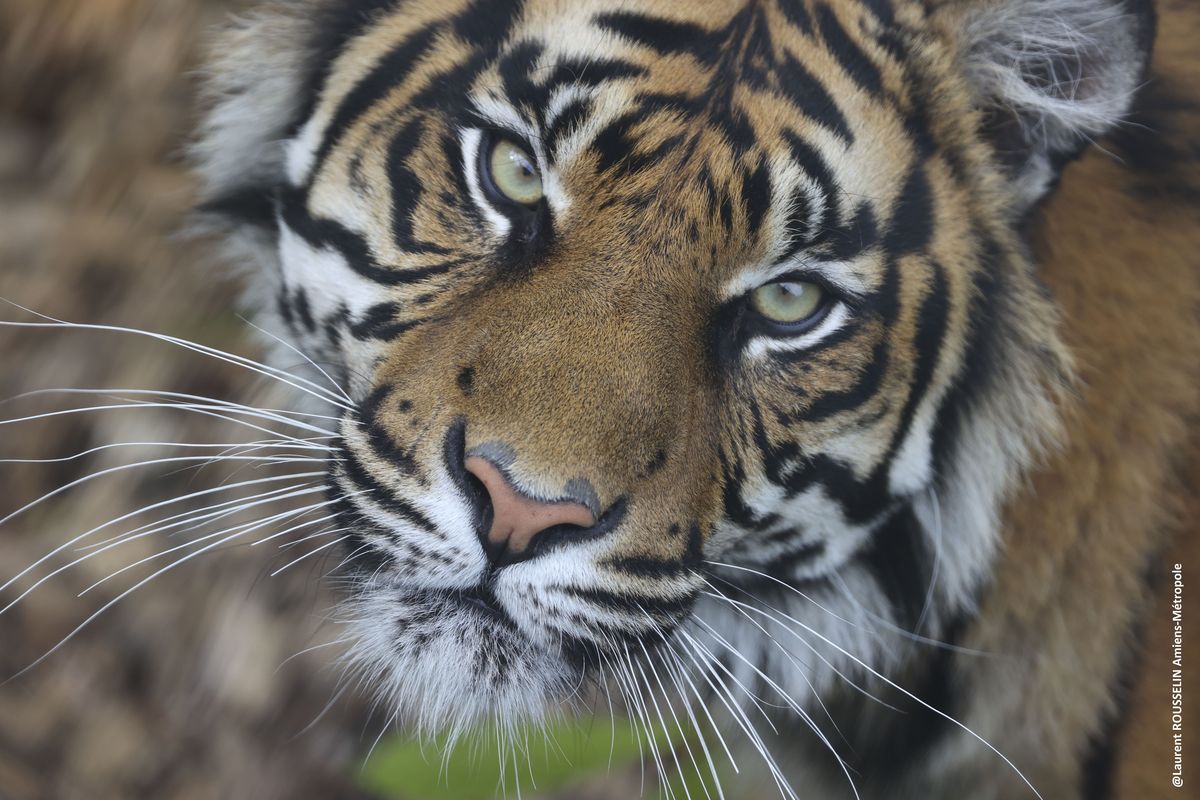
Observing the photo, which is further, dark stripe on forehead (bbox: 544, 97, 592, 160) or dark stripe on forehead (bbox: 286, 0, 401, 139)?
dark stripe on forehead (bbox: 286, 0, 401, 139)

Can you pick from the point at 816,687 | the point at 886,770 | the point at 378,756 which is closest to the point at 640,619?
the point at 816,687

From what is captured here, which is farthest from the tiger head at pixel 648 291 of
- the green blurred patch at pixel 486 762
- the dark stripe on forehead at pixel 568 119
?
the green blurred patch at pixel 486 762

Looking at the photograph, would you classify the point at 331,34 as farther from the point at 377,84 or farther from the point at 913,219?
the point at 913,219

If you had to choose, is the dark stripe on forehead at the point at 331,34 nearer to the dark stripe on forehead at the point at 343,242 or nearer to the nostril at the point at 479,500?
the dark stripe on forehead at the point at 343,242

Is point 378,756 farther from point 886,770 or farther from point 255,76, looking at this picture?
point 255,76

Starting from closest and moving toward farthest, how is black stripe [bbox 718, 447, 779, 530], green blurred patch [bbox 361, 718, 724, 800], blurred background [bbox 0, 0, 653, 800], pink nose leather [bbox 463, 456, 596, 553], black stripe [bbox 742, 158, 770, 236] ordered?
pink nose leather [bbox 463, 456, 596, 553], black stripe [bbox 742, 158, 770, 236], black stripe [bbox 718, 447, 779, 530], green blurred patch [bbox 361, 718, 724, 800], blurred background [bbox 0, 0, 653, 800]

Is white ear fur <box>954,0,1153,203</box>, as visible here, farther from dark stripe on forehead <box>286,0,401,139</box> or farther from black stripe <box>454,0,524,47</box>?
dark stripe on forehead <box>286,0,401,139</box>

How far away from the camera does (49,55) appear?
244 centimetres

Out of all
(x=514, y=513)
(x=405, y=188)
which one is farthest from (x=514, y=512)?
(x=405, y=188)

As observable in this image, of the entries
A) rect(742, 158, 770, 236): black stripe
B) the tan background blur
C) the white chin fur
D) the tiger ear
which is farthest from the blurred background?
the tiger ear

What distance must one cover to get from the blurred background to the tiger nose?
2.97 feet

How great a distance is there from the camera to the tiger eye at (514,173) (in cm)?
123

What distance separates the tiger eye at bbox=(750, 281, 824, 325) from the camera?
1.25 metres

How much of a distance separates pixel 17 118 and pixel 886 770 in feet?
7.16
